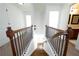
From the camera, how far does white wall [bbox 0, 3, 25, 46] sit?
1.01 m

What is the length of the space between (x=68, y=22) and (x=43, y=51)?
454 millimetres

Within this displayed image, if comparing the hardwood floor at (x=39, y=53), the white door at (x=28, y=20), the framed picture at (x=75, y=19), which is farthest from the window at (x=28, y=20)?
the framed picture at (x=75, y=19)

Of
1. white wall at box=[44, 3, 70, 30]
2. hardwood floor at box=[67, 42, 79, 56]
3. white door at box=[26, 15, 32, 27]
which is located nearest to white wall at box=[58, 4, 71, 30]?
white wall at box=[44, 3, 70, 30]

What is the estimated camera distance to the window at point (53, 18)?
1.03 m

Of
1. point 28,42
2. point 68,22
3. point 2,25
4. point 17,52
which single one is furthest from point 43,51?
point 2,25

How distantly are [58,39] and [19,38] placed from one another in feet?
1.57

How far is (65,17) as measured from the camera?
1.03 metres

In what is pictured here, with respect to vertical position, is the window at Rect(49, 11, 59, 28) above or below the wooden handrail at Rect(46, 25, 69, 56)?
above

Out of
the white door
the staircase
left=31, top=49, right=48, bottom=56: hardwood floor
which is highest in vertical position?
the white door

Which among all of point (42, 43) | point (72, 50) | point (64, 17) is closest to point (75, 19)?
point (64, 17)

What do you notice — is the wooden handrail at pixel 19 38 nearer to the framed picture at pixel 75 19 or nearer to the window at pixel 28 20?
the window at pixel 28 20

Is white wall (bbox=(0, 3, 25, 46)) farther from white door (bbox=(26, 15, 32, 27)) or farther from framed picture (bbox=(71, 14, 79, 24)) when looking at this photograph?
framed picture (bbox=(71, 14, 79, 24))

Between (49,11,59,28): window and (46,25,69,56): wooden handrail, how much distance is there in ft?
0.16

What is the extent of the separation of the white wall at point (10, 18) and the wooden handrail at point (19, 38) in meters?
0.05
